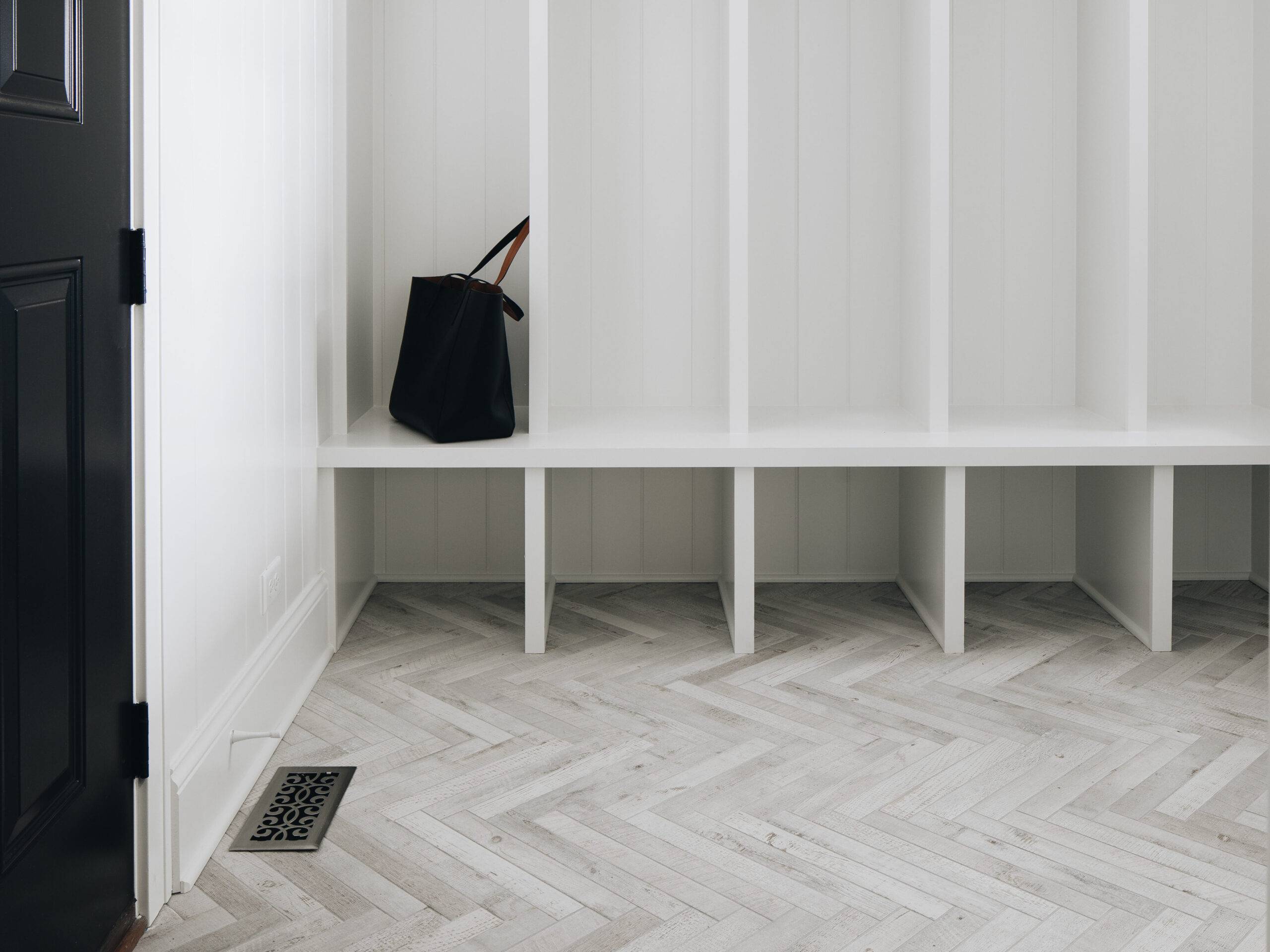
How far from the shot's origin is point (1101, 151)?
283 cm

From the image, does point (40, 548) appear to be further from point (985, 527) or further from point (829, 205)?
point (985, 527)

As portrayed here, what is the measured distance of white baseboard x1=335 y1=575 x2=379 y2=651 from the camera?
2629 mm

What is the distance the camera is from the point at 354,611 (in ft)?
9.25

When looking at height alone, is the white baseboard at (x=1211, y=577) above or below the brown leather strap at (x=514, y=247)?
below

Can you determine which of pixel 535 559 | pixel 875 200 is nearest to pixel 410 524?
pixel 535 559

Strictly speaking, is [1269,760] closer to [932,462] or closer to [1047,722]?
[1047,722]

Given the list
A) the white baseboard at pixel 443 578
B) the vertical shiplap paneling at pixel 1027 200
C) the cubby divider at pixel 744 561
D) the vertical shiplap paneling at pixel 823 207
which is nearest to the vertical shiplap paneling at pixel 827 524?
the vertical shiplap paneling at pixel 823 207

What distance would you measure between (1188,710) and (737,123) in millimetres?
1536

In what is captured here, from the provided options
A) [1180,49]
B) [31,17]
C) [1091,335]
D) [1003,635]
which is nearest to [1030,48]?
[1180,49]

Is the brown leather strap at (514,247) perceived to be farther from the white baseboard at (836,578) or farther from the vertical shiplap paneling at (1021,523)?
the vertical shiplap paneling at (1021,523)

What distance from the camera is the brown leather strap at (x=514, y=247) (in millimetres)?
2646

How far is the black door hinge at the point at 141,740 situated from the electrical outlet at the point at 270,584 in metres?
0.52

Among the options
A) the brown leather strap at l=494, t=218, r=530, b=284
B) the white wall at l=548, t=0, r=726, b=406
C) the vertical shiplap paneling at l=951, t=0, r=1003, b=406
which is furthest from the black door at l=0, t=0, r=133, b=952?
the vertical shiplap paneling at l=951, t=0, r=1003, b=406

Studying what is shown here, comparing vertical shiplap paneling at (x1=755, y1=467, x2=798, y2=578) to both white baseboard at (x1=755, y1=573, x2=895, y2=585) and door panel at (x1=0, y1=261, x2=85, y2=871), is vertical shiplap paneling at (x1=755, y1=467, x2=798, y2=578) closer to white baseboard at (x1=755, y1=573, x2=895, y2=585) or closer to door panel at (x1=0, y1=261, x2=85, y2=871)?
white baseboard at (x1=755, y1=573, x2=895, y2=585)
